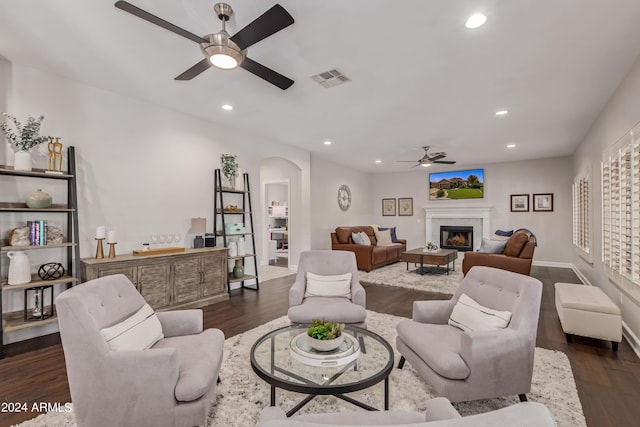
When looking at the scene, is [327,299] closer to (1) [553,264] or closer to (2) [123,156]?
(2) [123,156]

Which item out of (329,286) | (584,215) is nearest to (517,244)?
(584,215)

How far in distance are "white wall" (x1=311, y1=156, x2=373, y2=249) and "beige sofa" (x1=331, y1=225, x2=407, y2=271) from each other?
19.0 inches

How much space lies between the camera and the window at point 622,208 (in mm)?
2832

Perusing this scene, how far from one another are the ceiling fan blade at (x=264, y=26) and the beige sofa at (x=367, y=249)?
5.36 meters

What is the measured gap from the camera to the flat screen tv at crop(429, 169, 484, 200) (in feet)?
29.1

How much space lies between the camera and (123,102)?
13.1ft

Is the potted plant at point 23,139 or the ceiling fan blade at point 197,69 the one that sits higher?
the ceiling fan blade at point 197,69

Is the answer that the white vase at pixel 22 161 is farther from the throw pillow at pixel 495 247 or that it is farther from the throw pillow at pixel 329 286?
the throw pillow at pixel 495 247

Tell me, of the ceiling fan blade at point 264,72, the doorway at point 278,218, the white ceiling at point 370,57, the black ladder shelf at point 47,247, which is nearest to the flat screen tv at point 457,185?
the white ceiling at point 370,57

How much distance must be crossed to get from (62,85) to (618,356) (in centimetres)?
634

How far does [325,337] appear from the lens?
1.96 metres

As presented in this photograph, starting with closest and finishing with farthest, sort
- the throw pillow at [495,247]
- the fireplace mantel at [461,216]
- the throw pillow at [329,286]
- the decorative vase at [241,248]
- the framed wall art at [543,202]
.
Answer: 1. the throw pillow at [329,286]
2. the decorative vase at [241,248]
3. the throw pillow at [495,247]
4. the framed wall art at [543,202]
5. the fireplace mantel at [461,216]

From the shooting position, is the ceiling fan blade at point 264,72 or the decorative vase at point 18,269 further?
the decorative vase at point 18,269

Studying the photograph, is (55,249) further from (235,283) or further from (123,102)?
(235,283)
